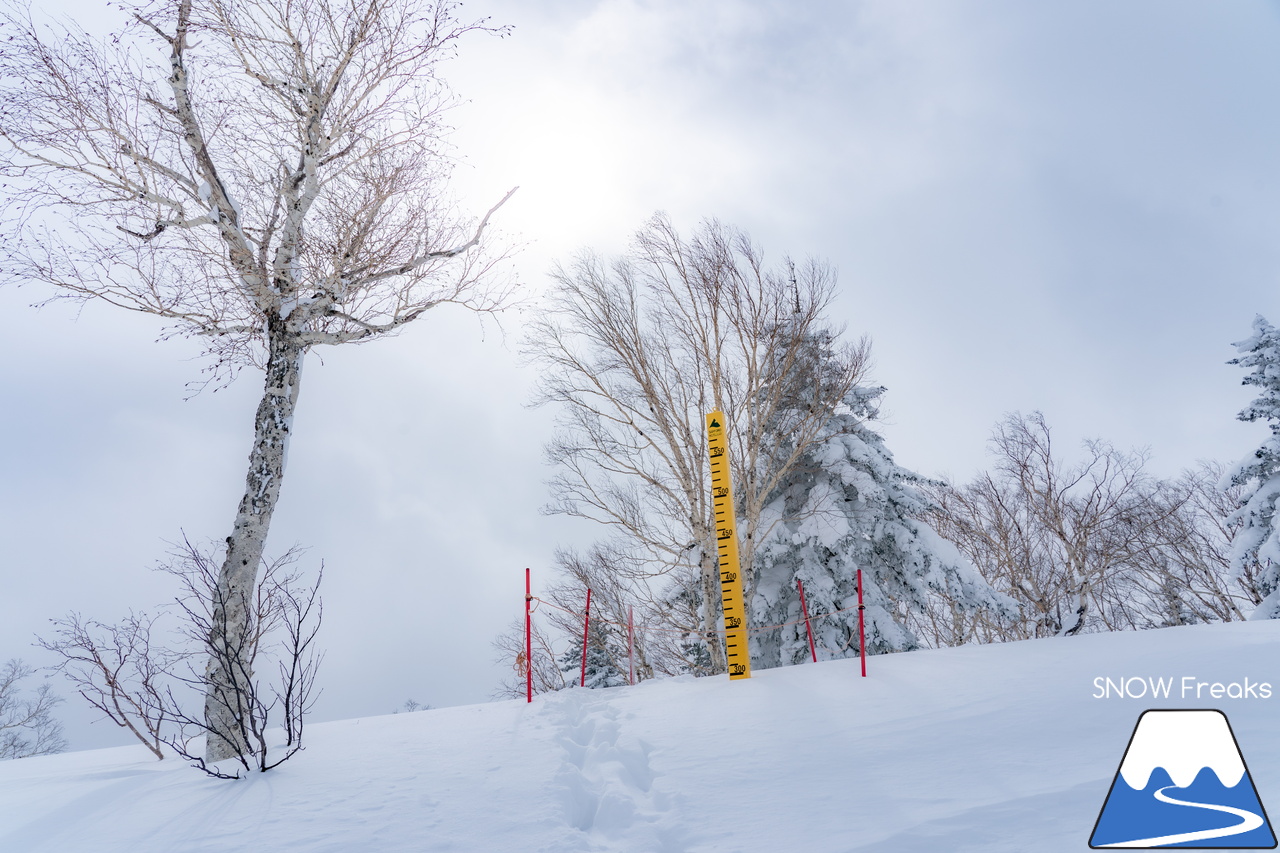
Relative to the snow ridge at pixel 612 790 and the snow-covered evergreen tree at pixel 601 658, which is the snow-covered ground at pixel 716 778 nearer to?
the snow ridge at pixel 612 790

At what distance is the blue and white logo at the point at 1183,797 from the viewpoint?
7.25ft

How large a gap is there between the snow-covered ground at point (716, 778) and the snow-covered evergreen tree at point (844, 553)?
5.38 m

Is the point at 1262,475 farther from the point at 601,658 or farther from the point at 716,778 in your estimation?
the point at 601,658

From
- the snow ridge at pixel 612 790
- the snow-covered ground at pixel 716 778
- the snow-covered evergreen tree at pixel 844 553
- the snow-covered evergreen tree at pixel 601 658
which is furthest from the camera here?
the snow-covered evergreen tree at pixel 601 658

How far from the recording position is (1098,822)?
2.33 m

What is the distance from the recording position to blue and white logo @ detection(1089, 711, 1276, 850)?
7.25ft

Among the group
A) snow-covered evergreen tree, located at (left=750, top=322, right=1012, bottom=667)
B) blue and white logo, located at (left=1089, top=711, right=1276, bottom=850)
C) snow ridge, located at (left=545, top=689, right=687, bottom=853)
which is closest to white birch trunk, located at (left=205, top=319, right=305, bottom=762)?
snow ridge, located at (left=545, top=689, right=687, bottom=853)

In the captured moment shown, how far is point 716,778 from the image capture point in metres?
3.54

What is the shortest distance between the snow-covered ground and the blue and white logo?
0.09 meters

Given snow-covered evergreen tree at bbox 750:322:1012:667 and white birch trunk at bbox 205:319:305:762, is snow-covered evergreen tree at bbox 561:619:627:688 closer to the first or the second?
snow-covered evergreen tree at bbox 750:322:1012:667

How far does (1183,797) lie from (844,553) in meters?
9.06

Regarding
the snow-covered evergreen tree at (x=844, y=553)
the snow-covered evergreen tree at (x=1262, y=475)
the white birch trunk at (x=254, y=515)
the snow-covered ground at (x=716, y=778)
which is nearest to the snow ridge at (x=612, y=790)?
the snow-covered ground at (x=716, y=778)

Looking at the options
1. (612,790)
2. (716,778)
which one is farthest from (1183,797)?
(612,790)

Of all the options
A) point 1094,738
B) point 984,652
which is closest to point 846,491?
point 984,652
